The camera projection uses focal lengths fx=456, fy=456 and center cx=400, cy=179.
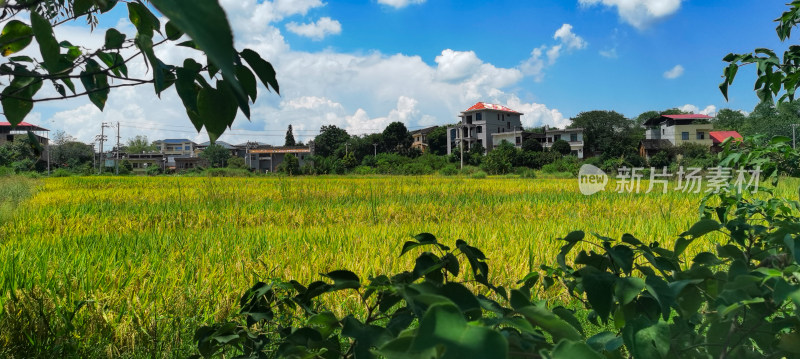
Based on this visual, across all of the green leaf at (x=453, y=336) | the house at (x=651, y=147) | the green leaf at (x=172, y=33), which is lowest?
the green leaf at (x=453, y=336)

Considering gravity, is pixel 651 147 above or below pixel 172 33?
above

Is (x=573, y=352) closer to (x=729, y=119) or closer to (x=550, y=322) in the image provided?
(x=550, y=322)

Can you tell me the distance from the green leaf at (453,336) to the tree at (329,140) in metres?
55.4

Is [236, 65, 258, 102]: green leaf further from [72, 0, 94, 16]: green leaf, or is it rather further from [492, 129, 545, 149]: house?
[492, 129, 545, 149]: house

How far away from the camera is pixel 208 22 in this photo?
0.22 metres

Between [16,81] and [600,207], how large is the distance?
24.8 feet

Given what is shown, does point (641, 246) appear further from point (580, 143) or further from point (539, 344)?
point (580, 143)

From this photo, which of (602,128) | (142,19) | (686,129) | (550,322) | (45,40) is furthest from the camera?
(602,128)

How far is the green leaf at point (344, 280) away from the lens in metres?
0.62

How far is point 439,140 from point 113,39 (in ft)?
182

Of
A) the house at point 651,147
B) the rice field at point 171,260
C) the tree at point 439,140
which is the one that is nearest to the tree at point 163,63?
the rice field at point 171,260

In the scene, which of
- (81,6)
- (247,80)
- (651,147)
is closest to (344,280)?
(247,80)

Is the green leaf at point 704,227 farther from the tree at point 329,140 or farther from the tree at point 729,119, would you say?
the tree at point 729,119

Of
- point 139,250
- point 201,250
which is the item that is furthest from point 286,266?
point 139,250
